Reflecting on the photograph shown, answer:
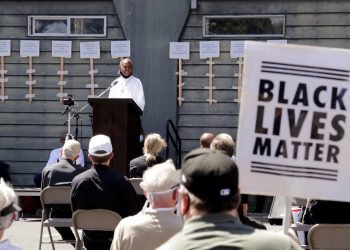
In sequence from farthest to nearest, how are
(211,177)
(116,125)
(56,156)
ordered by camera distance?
(56,156) → (116,125) → (211,177)

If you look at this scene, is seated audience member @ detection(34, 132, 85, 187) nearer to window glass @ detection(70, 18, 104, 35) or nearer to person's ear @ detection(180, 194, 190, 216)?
window glass @ detection(70, 18, 104, 35)

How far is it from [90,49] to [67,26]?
678 millimetres

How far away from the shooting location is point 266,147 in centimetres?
459

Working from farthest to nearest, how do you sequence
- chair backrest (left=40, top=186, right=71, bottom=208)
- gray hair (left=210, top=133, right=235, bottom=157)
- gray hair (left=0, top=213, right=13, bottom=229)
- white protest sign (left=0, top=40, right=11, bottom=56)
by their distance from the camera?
white protest sign (left=0, top=40, right=11, bottom=56)
chair backrest (left=40, top=186, right=71, bottom=208)
gray hair (left=210, top=133, right=235, bottom=157)
gray hair (left=0, top=213, right=13, bottom=229)

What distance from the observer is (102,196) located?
842cm

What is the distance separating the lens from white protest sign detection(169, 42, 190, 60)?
714 inches

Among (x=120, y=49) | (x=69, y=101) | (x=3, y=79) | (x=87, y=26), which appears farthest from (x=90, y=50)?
(x=3, y=79)

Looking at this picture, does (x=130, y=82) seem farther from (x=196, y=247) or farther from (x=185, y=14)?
(x=196, y=247)

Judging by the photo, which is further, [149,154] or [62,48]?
[62,48]

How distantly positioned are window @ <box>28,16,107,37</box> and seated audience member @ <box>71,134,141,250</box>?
10218 millimetres

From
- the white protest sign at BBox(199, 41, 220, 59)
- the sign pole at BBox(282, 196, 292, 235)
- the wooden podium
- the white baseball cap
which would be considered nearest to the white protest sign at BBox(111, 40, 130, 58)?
the white protest sign at BBox(199, 41, 220, 59)

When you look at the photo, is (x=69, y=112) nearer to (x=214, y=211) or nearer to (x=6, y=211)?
(x=6, y=211)

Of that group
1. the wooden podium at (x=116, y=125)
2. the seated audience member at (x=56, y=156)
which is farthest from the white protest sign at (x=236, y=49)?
the wooden podium at (x=116, y=125)

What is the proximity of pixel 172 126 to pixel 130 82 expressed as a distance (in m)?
3.56
